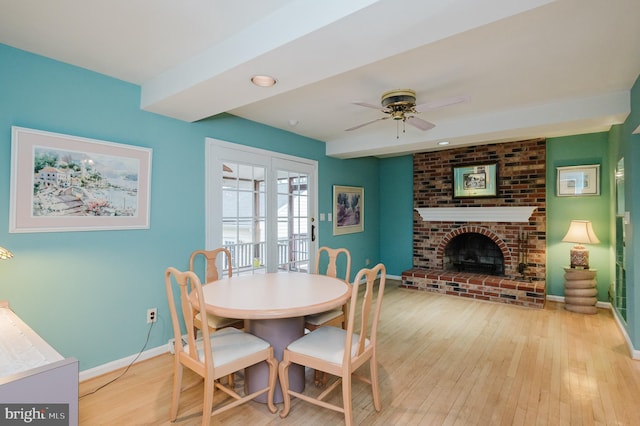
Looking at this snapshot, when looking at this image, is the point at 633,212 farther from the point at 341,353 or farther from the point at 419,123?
the point at 341,353

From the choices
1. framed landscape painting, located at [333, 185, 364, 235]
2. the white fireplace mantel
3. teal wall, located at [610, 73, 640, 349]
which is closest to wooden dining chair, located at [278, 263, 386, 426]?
teal wall, located at [610, 73, 640, 349]

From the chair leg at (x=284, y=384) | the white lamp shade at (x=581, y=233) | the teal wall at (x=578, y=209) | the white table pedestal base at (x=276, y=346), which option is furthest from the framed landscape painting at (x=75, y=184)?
the teal wall at (x=578, y=209)

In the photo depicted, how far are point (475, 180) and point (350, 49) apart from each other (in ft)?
13.8

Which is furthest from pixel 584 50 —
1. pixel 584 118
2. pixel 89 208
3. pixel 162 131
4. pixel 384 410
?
pixel 89 208

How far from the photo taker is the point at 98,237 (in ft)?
8.34

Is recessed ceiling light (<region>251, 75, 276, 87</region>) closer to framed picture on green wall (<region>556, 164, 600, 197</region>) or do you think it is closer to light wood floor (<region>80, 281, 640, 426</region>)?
light wood floor (<region>80, 281, 640, 426</region>)

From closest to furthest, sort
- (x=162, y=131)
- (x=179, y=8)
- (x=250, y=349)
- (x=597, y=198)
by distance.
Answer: (x=179, y=8), (x=250, y=349), (x=162, y=131), (x=597, y=198)

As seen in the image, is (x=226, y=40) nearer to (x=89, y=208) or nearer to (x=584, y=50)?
(x=89, y=208)

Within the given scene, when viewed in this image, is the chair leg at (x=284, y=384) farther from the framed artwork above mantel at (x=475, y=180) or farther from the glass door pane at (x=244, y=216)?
the framed artwork above mantel at (x=475, y=180)

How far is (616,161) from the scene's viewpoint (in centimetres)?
369

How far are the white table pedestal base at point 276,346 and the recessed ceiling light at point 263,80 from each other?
1.65 meters

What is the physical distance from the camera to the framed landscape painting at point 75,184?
2.18 metres

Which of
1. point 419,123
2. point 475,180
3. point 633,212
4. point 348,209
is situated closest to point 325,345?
point 419,123

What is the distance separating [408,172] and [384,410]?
4638 millimetres
